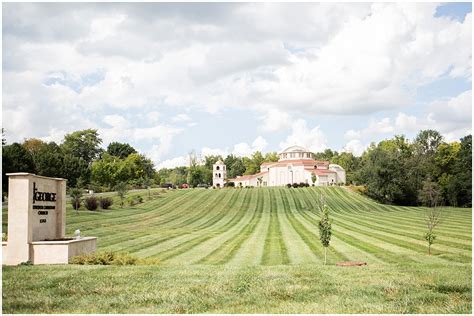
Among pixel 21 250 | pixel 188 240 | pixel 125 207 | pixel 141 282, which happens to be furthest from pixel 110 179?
pixel 141 282

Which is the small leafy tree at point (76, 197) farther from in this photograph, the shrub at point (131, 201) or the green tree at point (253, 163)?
the green tree at point (253, 163)

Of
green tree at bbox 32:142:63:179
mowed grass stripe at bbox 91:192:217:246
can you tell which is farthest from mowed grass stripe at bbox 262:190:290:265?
green tree at bbox 32:142:63:179

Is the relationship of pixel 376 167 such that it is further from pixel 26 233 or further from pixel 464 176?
pixel 26 233

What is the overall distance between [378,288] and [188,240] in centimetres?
2885

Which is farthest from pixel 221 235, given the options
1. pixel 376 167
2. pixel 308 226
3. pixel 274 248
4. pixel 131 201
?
pixel 376 167

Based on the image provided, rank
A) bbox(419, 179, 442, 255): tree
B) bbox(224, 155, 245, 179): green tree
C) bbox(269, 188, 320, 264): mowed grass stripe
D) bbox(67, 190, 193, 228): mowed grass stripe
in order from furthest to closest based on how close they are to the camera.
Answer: bbox(224, 155, 245, 179): green tree, bbox(67, 190, 193, 228): mowed grass stripe, bbox(419, 179, 442, 255): tree, bbox(269, 188, 320, 264): mowed grass stripe

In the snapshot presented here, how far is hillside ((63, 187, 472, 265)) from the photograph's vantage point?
100 feet

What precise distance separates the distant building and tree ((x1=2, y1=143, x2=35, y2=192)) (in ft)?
215

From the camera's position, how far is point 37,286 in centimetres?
1233

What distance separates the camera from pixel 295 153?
13562cm

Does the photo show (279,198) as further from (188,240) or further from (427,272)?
(427,272)

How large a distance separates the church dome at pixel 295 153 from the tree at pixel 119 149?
43.5 metres

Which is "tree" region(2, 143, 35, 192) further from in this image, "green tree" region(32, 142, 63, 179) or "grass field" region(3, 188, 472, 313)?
"grass field" region(3, 188, 472, 313)

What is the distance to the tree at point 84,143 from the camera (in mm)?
122531
